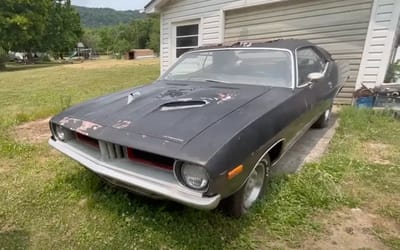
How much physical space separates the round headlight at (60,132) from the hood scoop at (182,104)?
970mm

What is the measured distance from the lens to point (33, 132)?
4.69 metres

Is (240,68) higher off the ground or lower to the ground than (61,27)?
lower

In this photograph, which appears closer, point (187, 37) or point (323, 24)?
point (323, 24)

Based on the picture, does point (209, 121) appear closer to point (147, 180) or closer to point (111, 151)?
point (147, 180)

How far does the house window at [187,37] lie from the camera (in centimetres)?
865

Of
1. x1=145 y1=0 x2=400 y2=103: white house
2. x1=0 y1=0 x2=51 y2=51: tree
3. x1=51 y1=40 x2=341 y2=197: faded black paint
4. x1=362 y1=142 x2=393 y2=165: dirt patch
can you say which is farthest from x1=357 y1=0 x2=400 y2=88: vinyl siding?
x1=0 y1=0 x2=51 y2=51: tree

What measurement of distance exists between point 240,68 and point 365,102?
3.69 m

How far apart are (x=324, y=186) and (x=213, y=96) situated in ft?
4.73

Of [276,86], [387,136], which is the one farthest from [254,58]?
[387,136]

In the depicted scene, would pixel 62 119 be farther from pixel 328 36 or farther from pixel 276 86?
pixel 328 36

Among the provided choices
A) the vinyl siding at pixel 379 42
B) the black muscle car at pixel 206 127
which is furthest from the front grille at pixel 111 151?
the vinyl siding at pixel 379 42

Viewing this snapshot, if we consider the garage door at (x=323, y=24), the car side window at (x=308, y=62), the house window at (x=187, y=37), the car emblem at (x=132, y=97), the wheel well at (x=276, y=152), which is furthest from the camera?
the house window at (x=187, y=37)

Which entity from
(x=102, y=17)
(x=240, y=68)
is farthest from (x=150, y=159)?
(x=102, y=17)

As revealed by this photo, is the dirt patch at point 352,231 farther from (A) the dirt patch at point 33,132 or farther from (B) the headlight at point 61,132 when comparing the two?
(A) the dirt patch at point 33,132
